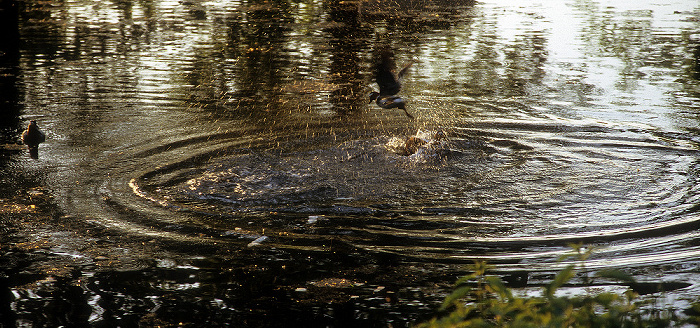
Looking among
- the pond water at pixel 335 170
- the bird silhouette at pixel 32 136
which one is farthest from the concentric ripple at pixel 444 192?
the bird silhouette at pixel 32 136

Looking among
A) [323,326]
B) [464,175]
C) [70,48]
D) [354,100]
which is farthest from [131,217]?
[70,48]

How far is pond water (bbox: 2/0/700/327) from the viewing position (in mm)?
5000

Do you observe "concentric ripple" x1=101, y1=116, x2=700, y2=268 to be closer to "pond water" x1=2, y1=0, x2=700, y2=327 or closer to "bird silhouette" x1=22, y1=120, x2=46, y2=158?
"pond water" x1=2, y1=0, x2=700, y2=327

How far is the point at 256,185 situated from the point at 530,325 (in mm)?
4883

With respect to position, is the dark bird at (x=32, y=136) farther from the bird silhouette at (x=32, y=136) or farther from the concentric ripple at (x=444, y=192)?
the concentric ripple at (x=444, y=192)

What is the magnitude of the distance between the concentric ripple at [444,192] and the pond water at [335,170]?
0.10 feet

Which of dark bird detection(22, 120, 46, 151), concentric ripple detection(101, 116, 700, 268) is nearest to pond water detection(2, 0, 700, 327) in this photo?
concentric ripple detection(101, 116, 700, 268)

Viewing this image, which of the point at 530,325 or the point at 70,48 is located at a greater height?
the point at 530,325

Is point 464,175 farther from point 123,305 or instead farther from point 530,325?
point 530,325

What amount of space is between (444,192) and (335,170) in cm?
132

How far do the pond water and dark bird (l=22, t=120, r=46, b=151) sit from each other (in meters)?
0.20

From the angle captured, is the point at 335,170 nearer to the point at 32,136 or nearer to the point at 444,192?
the point at 444,192

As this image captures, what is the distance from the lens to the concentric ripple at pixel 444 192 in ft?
18.7

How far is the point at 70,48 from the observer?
1477 centimetres
